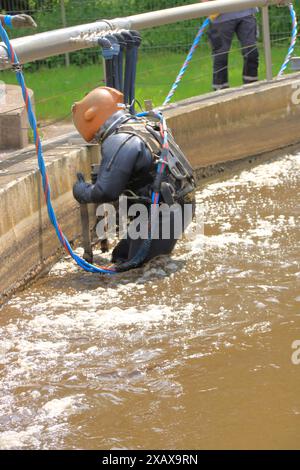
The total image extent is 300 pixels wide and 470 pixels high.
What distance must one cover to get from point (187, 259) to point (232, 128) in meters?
2.96

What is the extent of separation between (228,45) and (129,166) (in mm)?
5042

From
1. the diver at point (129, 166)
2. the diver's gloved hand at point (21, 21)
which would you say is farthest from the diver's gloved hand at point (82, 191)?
the diver's gloved hand at point (21, 21)

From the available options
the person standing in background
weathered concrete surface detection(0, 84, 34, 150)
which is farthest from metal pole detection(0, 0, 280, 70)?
the person standing in background

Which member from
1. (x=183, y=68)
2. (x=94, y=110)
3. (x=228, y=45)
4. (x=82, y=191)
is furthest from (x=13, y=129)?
(x=228, y=45)

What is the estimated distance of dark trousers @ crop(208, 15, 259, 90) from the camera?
1073 cm

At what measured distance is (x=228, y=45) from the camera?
11016 mm

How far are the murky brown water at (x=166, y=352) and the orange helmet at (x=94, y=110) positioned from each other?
3.17 ft

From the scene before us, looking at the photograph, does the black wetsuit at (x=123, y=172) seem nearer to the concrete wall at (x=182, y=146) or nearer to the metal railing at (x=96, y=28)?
the concrete wall at (x=182, y=146)

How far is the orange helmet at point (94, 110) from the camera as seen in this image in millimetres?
6562

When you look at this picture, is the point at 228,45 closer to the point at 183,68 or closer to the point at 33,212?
the point at 183,68

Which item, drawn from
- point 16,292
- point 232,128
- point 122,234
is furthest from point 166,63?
point 16,292

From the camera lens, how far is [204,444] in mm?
4293

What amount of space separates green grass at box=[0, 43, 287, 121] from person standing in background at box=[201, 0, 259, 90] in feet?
0.56

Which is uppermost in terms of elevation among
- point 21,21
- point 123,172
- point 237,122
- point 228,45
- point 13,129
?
point 21,21
